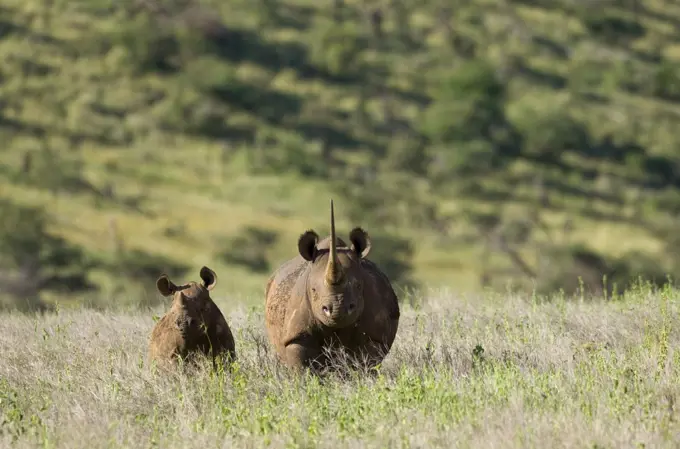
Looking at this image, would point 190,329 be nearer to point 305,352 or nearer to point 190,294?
point 190,294

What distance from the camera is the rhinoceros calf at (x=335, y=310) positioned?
28.2 ft

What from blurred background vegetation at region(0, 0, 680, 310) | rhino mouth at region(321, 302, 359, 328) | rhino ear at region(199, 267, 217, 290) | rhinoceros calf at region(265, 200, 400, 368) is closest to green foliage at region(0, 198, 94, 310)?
blurred background vegetation at region(0, 0, 680, 310)

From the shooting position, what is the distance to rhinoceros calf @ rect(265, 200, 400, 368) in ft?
28.2

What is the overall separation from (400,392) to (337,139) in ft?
215

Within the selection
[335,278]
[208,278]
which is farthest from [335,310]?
[208,278]

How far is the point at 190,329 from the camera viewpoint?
9469 millimetres

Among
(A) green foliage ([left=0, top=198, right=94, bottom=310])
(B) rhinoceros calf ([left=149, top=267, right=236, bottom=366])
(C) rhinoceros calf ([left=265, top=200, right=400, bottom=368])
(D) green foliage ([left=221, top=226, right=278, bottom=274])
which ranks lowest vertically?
(A) green foliage ([left=0, top=198, right=94, bottom=310])

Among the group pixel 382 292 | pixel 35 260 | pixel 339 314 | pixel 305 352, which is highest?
pixel 339 314

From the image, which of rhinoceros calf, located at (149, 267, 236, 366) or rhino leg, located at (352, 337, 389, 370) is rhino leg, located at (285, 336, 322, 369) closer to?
rhino leg, located at (352, 337, 389, 370)

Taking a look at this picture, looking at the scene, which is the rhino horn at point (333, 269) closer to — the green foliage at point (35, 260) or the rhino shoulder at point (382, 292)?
the rhino shoulder at point (382, 292)

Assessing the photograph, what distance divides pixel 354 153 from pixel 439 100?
10503mm

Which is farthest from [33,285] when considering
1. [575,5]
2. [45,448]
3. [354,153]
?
[575,5]

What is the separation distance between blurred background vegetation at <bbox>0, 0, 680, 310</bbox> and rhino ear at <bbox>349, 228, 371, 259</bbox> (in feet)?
91.4

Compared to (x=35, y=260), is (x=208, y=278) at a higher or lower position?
higher
